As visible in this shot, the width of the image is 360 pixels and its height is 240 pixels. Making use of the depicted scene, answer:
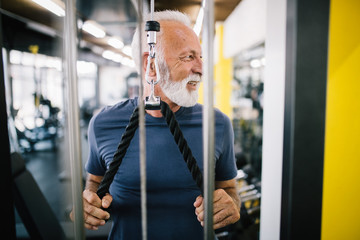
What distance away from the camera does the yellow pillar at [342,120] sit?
0.81 meters

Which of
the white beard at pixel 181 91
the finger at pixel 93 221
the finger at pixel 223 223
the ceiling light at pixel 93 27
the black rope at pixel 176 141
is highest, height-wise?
the ceiling light at pixel 93 27

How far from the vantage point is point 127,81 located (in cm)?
1057

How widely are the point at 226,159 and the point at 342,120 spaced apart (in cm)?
52

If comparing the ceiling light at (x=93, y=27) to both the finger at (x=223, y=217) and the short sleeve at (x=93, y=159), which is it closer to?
the short sleeve at (x=93, y=159)

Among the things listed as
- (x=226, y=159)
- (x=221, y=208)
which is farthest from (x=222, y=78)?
(x=221, y=208)

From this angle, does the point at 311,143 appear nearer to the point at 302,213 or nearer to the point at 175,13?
the point at 302,213

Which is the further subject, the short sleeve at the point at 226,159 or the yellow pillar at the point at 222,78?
the yellow pillar at the point at 222,78

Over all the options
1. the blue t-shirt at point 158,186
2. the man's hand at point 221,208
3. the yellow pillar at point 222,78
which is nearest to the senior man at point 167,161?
the blue t-shirt at point 158,186

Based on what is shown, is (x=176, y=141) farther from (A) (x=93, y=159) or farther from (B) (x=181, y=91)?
(A) (x=93, y=159)

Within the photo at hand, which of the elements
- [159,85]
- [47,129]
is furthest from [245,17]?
[47,129]

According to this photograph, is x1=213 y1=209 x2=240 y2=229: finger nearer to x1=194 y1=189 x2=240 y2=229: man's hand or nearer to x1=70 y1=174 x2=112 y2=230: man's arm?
x1=194 y1=189 x2=240 y2=229: man's hand

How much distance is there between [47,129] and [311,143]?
22.1ft

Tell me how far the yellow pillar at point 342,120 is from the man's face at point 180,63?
528 mm

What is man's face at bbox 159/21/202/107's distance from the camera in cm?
99
